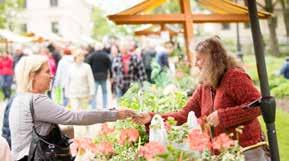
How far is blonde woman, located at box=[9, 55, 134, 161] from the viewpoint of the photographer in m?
4.42

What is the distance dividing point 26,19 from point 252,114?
7947 cm

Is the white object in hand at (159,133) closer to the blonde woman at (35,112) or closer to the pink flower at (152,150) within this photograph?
the pink flower at (152,150)

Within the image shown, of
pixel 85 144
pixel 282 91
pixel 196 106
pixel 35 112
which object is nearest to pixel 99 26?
pixel 282 91

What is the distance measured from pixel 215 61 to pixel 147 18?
6436 mm

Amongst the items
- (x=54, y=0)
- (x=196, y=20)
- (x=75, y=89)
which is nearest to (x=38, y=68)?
(x=196, y=20)

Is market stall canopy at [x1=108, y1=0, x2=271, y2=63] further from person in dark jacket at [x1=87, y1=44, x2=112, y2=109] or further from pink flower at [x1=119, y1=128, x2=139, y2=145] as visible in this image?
pink flower at [x1=119, y1=128, x2=139, y2=145]

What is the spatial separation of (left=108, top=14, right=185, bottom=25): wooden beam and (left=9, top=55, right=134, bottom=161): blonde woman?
208 inches

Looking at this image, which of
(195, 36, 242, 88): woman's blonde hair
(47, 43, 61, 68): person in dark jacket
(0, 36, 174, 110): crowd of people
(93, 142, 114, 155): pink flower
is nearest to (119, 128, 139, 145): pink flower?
(93, 142, 114, 155): pink flower

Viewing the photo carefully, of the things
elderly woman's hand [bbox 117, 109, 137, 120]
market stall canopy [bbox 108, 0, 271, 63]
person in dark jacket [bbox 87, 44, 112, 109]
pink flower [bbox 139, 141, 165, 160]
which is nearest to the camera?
pink flower [bbox 139, 141, 165, 160]

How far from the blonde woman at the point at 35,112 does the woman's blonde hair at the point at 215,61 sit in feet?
2.94

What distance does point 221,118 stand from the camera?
3.95 metres

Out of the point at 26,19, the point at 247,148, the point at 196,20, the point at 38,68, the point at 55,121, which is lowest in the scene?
the point at 247,148

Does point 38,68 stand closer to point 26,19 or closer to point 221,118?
point 221,118

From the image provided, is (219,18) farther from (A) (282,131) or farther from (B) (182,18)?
(A) (282,131)
